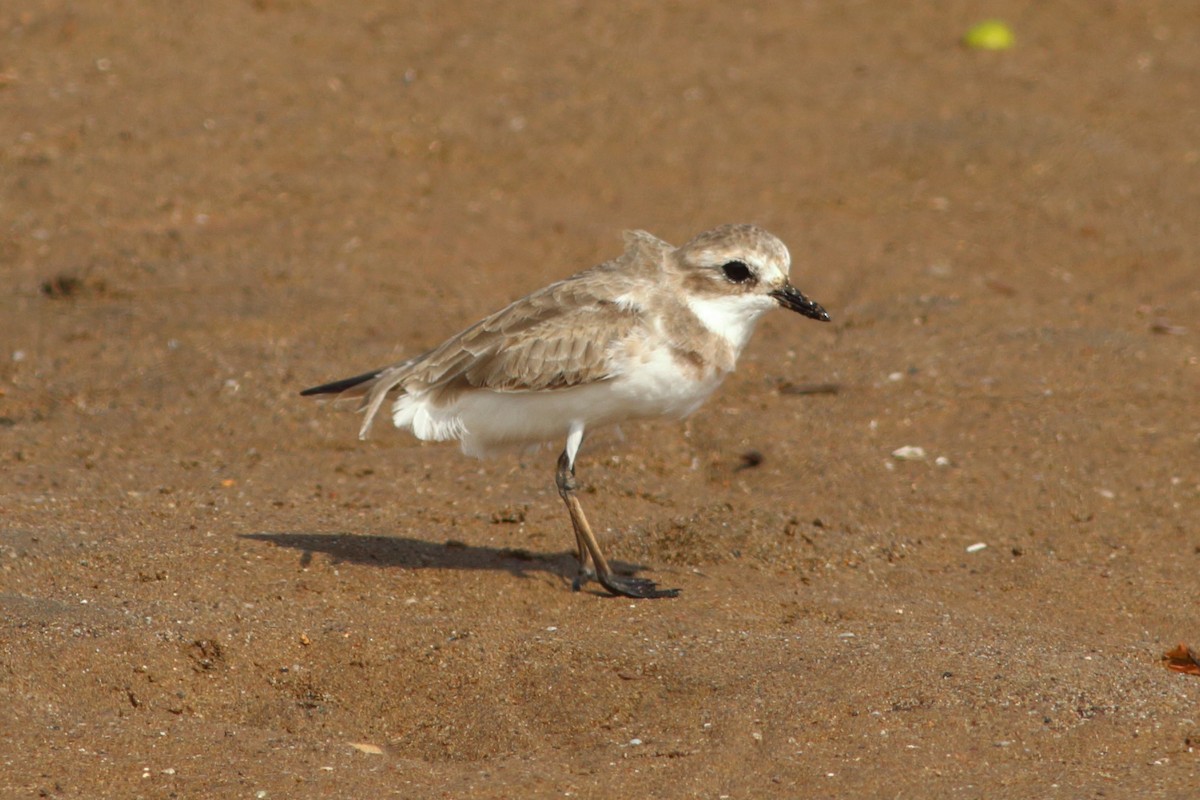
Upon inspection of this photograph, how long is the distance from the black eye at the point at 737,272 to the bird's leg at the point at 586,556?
953 millimetres

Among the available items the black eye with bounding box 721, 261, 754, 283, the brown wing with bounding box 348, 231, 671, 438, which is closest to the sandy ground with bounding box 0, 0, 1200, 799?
the brown wing with bounding box 348, 231, 671, 438

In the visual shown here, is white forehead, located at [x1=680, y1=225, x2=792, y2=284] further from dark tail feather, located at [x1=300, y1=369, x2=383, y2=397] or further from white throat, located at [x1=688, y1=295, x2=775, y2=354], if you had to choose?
dark tail feather, located at [x1=300, y1=369, x2=383, y2=397]

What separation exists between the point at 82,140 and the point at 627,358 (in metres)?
6.83

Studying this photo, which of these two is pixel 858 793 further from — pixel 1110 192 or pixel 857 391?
pixel 1110 192

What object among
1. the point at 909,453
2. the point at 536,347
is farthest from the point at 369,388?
the point at 909,453

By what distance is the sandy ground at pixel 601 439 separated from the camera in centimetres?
503

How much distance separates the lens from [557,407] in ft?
19.5

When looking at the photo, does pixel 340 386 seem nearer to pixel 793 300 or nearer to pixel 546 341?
pixel 546 341

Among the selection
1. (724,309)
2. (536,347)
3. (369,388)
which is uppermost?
(724,309)

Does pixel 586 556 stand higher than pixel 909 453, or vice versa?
pixel 586 556

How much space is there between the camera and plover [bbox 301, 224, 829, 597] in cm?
576

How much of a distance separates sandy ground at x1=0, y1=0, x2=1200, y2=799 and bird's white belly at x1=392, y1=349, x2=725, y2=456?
0.58 meters

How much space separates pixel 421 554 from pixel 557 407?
96cm

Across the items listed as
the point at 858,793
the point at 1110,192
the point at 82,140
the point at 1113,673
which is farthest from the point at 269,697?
the point at 1110,192
